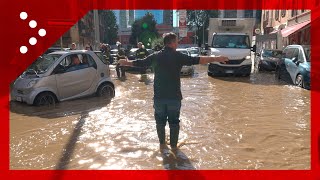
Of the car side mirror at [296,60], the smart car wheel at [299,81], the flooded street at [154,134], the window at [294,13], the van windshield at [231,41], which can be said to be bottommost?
the flooded street at [154,134]

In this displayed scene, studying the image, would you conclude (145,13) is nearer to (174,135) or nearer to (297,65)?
(297,65)

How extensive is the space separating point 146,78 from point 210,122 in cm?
907

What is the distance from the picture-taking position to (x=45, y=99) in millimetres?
9234

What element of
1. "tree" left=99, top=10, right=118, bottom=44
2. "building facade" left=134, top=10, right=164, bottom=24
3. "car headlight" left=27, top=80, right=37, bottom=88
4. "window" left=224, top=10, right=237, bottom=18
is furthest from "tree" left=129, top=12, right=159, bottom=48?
"car headlight" left=27, top=80, right=37, bottom=88

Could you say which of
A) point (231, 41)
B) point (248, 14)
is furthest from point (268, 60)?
point (248, 14)

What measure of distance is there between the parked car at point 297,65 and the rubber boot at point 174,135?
24.7 ft

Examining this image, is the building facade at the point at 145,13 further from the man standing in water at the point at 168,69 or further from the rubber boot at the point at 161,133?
the man standing in water at the point at 168,69

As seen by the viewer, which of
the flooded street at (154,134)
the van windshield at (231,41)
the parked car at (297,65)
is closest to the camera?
the flooded street at (154,134)

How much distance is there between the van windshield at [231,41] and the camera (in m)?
16.6

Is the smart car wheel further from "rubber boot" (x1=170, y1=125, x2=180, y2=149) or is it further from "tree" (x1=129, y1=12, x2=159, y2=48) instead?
"tree" (x1=129, y1=12, x2=159, y2=48)

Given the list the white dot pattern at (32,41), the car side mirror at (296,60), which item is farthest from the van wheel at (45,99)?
the white dot pattern at (32,41)

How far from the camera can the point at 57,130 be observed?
689 centimetres

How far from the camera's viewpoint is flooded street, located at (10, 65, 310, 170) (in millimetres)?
5109

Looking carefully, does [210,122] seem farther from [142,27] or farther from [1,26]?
[142,27]
